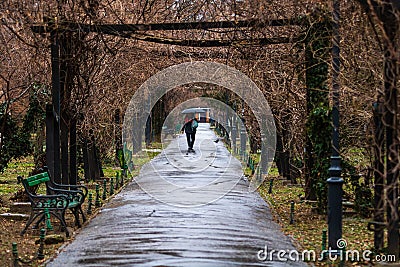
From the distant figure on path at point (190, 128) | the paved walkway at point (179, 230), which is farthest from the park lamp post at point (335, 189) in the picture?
the distant figure on path at point (190, 128)

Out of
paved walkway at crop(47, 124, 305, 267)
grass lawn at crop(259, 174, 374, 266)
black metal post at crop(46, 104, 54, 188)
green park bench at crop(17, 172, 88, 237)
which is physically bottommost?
grass lawn at crop(259, 174, 374, 266)

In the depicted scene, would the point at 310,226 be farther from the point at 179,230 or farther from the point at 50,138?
the point at 50,138

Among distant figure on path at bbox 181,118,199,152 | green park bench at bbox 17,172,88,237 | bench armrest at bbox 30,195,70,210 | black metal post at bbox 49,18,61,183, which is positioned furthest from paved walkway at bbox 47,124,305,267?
distant figure on path at bbox 181,118,199,152

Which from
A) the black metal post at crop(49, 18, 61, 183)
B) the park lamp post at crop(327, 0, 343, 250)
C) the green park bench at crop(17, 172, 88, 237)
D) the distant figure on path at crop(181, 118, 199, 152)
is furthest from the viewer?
the distant figure on path at crop(181, 118, 199, 152)

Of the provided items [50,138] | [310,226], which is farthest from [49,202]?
[310,226]

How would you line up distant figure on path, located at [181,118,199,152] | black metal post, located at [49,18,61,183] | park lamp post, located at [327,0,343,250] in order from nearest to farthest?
park lamp post, located at [327,0,343,250] < black metal post, located at [49,18,61,183] < distant figure on path, located at [181,118,199,152]

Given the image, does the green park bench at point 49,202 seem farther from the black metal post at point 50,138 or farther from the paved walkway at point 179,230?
the black metal post at point 50,138

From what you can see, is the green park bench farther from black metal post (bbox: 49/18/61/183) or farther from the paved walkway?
black metal post (bbox: 49/18/61/183)

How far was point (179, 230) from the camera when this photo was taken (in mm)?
14078

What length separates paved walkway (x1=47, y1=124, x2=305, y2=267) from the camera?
11.3m

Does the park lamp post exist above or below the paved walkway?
above

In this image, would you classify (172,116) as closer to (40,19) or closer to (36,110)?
(36,110)

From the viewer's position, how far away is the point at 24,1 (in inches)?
622

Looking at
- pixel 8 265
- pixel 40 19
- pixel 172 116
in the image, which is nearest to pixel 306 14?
pixel 40 19
